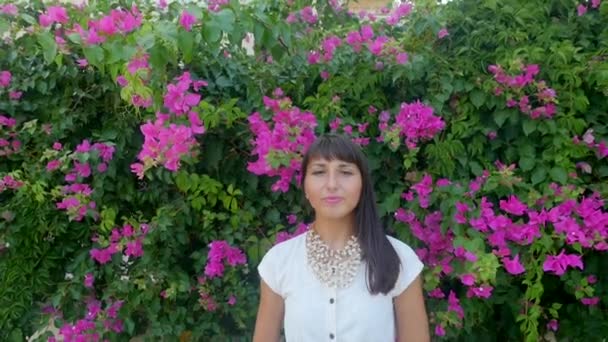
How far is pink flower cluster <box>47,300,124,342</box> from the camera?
6.98 ft

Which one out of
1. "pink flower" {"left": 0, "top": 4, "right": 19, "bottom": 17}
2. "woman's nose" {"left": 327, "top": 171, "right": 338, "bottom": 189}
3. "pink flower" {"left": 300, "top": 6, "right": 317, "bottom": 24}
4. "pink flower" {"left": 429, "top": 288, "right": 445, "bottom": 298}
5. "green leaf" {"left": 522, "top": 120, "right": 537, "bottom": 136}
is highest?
"pink flower" {"left": 0, "top": 4, "right": 19, "bottom": 17}

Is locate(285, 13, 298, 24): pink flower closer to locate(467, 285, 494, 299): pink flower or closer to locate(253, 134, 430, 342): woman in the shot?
locate(253, 134, 430, 342): woman

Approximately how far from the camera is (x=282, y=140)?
1.95 meters

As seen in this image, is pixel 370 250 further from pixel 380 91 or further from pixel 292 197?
pixel 380 91

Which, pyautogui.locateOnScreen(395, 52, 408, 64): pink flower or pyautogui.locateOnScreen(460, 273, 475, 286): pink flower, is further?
pyautogui.locateOnScreen(395, 52, 408, 64): pink flower

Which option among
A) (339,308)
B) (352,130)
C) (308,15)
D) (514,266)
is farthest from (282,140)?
(514,266)

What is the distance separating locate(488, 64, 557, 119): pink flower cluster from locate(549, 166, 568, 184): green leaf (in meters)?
0.18

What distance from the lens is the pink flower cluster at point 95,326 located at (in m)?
2.13

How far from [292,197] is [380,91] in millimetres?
496

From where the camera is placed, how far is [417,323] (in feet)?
5.36

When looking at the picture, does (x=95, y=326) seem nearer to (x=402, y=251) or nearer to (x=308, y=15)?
(x=402, y=251)

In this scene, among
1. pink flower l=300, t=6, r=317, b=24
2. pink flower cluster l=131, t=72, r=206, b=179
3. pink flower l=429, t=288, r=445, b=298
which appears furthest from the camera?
pink flower l=300, t=6, r=317, b=24

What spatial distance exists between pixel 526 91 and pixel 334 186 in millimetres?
836

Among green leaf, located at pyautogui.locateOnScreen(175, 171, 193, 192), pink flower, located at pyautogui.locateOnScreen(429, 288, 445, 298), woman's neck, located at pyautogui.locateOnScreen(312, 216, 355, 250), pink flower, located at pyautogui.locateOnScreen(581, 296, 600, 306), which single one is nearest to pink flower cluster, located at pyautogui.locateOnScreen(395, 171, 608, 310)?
pink flower, located at pyautogui.locateOnScreen(429, 288, 445, 298)
